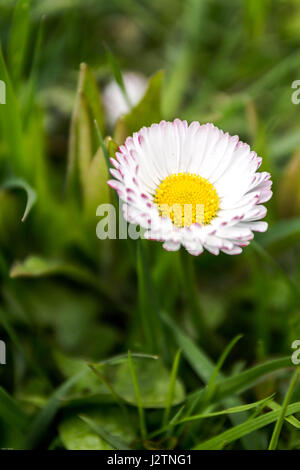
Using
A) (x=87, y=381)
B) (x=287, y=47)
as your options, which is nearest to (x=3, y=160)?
(x=87, y=381)

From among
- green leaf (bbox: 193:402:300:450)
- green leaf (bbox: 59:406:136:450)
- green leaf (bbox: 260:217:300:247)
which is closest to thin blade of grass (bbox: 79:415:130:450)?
green leaf (bbox: 59:406:136:450)

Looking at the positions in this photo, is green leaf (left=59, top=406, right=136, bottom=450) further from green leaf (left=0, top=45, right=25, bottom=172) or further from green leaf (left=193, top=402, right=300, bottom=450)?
green leaf (left=0, top=45, right=25, bottom=172)

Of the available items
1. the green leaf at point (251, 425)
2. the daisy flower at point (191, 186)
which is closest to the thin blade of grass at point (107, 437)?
the green leaf at point (251, 425)

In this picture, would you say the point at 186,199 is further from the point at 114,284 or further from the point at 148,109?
the point at 114,284

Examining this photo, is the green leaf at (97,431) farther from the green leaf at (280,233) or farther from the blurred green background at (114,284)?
the green leaf at (280,233)

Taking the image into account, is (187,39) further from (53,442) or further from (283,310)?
(53,442)
